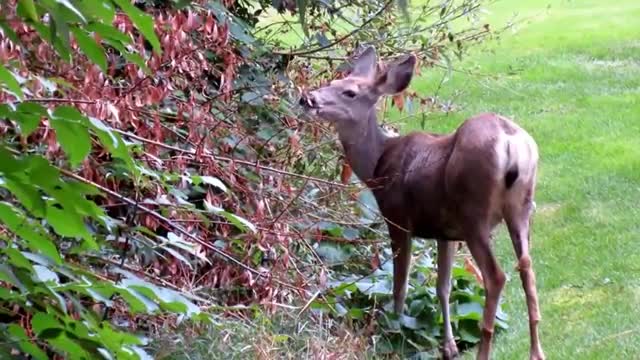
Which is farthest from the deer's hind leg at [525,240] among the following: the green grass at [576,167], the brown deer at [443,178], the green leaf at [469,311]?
the green leaf at [469,311]

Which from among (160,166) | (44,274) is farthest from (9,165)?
(160,166)

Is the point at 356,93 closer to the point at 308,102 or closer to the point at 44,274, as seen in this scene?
the point at 308,102

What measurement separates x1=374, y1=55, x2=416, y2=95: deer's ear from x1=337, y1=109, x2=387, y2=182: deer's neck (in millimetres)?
189

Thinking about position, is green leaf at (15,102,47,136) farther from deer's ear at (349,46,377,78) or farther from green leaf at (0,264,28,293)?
deer's ear at (349,46,377,78)

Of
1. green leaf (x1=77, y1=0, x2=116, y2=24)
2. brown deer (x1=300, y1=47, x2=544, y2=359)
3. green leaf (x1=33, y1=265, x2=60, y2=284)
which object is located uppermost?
green leaf (x1=77, y1=0, x2=116, y2=24)

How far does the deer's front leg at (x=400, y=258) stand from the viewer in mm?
6652

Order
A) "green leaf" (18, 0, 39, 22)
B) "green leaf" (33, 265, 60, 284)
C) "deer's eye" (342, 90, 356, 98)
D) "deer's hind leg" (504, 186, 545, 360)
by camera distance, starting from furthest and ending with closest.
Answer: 1. "deer's eye" (342, 90, 356, 98)
2. "deer's hind leg" (504, 186, 545, 360)
3. "green leaf" (33, 265, 60, 284)
4. "green leaf" (18, 0, 39, 22)

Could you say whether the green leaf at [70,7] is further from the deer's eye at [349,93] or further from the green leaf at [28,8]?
the deer's eye at [349,93]

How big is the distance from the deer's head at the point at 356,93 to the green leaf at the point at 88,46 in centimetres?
466

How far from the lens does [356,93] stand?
7.07 meters

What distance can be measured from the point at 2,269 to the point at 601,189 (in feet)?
29.3

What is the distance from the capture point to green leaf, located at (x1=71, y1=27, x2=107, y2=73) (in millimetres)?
2166

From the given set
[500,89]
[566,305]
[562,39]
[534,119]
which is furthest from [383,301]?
[562,39]

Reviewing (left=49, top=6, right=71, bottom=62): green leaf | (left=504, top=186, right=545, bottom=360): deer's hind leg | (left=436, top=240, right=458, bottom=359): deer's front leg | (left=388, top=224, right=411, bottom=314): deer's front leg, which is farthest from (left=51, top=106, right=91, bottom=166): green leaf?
(left=436, top=240, right=458, bottom=359): deer's front leg
